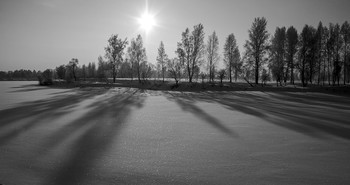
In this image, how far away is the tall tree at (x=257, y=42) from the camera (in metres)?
31.2

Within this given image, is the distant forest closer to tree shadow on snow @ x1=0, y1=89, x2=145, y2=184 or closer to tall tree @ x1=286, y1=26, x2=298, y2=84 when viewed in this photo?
tall tree @ x1=286, y1=26, x2=298, y2=84

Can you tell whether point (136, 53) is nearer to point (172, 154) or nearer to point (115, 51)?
point (115, 51)

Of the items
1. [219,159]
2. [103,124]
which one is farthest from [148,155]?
[103,124]

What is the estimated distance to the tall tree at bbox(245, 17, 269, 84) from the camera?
102ft

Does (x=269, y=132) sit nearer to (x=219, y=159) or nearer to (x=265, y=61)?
(x=219, y=159)

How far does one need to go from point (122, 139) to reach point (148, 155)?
1.29 m

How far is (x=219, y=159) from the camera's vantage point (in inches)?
135

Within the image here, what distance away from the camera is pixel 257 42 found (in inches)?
1240

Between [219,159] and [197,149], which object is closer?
[219,159]

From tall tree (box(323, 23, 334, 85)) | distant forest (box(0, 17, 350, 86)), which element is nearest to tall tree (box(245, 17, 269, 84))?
distant forest (box(0, 17, 350, 86))

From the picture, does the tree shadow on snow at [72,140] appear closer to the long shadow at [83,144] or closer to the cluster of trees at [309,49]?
the long shadow at [83,144]

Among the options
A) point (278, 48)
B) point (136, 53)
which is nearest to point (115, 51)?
point (136, 53)

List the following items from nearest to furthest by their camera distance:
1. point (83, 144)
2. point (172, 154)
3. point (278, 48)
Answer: point (172, 154)
point (83, 144)
point (278, 48)

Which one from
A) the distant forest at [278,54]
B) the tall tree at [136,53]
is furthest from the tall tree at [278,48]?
the tall tree at [136,53]
